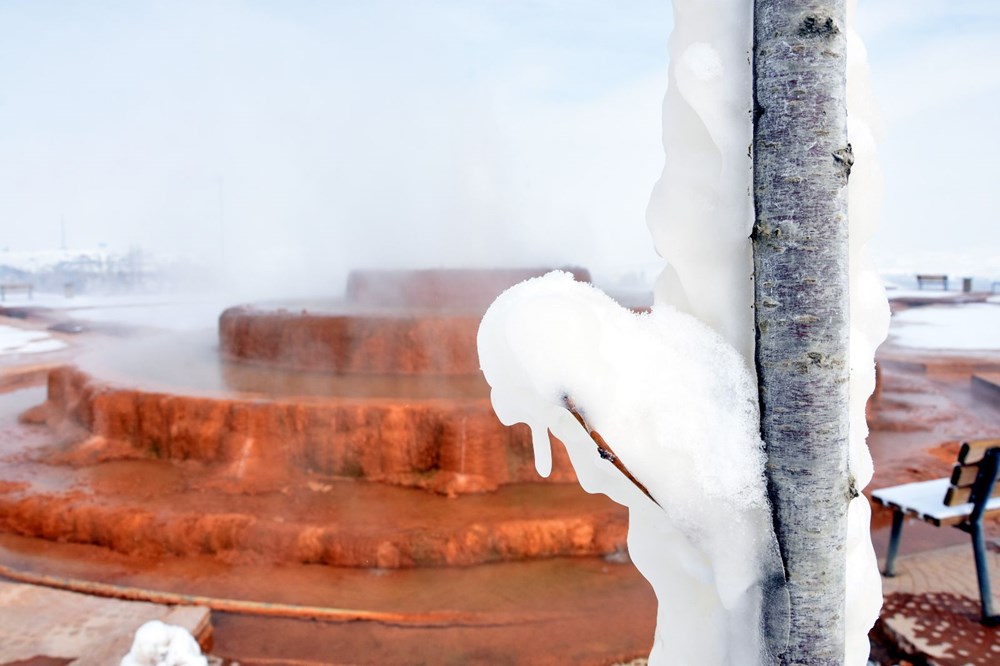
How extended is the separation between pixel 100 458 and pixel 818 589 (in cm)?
708

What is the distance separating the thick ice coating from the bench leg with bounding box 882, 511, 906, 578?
11.9 feet

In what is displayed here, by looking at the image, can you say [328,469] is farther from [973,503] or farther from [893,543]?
[973,503]

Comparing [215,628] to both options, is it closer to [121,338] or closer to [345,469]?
[345,469]

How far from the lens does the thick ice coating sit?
999mm

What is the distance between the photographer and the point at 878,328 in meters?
1.19

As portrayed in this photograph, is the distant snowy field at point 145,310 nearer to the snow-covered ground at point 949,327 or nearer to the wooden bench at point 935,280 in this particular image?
the snow-covered ground at point 949,327

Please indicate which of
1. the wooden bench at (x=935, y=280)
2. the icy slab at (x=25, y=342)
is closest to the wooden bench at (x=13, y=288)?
the icy slab at (x=25, y=342)

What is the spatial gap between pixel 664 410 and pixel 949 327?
19.1 meters

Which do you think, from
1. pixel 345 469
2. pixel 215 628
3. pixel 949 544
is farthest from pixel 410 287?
pixel 949 544

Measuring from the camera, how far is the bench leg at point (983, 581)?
351 cm

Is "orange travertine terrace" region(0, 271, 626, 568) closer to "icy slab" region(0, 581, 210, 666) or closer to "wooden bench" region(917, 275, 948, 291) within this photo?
"icy slab" region(0, 581, 210, 666)

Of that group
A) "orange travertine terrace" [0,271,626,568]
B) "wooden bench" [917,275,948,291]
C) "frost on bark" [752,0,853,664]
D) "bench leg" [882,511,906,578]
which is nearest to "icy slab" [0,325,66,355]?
"orange travertine terrace" [0,271,626,568]

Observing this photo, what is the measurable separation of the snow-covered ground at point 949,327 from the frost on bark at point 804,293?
1532 cm

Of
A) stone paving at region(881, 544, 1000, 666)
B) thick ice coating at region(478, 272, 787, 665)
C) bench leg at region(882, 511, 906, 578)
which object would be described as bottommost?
stone paving at region(881, 544, 1000, 666)
